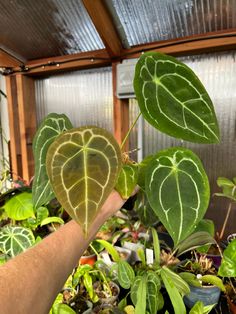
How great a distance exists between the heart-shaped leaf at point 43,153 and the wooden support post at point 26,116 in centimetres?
89

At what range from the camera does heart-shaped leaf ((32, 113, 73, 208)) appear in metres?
0.53

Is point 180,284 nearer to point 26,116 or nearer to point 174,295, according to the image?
point 174,295

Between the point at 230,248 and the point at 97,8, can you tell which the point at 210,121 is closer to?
the point at 230,248

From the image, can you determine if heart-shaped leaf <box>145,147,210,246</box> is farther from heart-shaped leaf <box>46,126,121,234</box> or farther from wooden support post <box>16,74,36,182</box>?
wooden support post <box>16,74,36,182</box>

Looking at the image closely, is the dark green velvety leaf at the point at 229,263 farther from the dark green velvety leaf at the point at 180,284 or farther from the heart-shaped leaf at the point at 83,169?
the heart-shaped leaf at the point at 83,169

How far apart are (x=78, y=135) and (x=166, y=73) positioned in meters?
0.22

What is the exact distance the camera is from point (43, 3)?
0.85m

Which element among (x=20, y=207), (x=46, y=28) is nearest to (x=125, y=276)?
(x=20, y=207)

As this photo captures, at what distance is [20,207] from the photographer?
983 millimetres

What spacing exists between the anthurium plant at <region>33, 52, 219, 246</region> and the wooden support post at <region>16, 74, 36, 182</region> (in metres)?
0.98

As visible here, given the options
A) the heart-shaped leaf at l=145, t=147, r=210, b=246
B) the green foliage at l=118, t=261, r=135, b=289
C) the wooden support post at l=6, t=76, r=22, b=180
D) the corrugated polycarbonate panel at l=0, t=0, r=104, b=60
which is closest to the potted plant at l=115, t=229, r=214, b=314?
the green foliage at l=118, t=261, r=135, b=289

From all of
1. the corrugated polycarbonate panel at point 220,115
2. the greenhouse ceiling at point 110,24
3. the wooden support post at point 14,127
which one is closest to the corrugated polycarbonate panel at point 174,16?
the greenhouse ceiling at point 110,24

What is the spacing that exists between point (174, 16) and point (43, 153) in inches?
27.3

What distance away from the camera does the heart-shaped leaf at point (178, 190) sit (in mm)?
415
